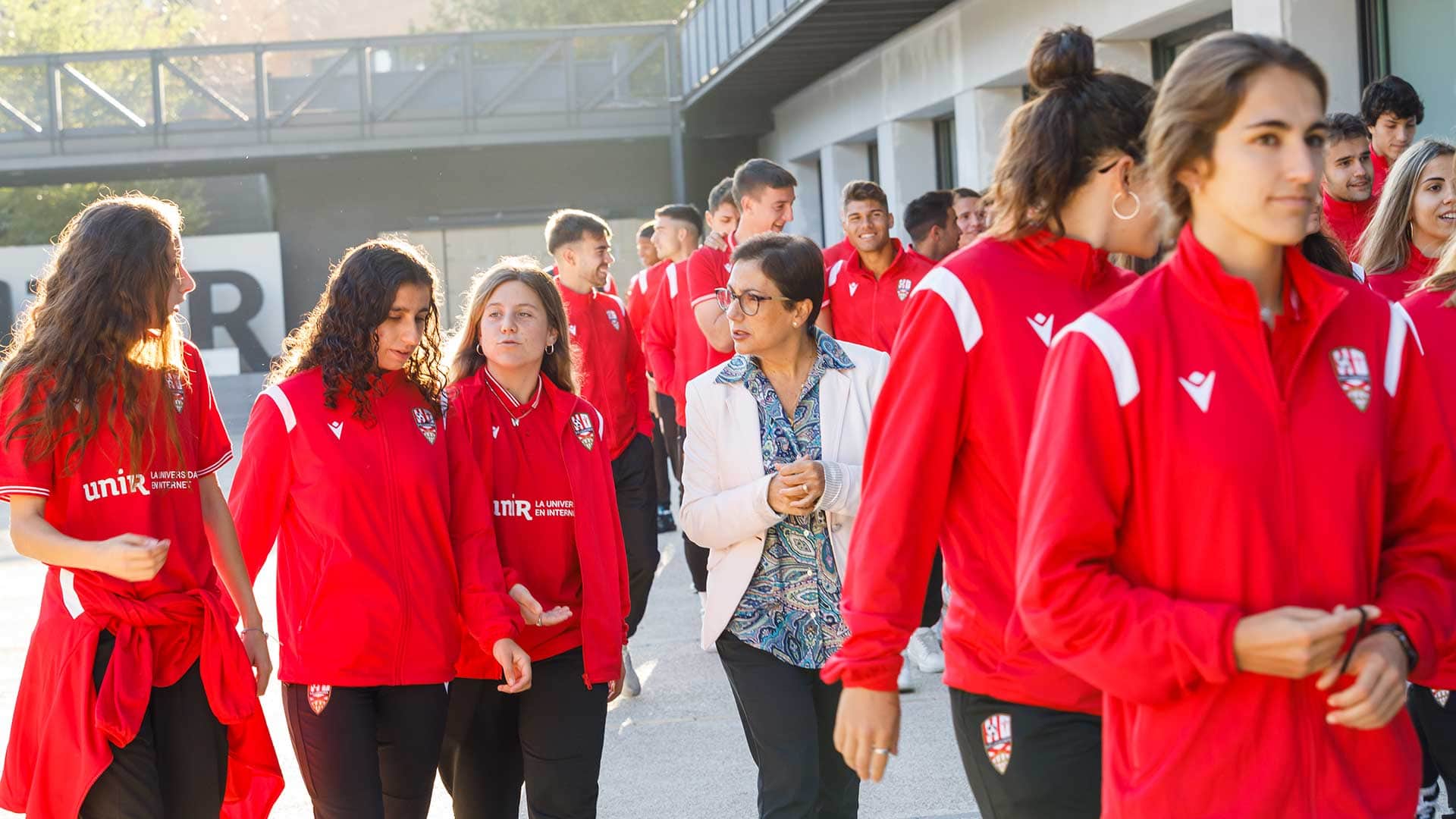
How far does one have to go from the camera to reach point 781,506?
4.13 meters

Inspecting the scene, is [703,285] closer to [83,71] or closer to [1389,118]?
[1389,118]

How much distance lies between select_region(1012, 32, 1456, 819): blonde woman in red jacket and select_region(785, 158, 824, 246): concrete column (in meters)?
22.3

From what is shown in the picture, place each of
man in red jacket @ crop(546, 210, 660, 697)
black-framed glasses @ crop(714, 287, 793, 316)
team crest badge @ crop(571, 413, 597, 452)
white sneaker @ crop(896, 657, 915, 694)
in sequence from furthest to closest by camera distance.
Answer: man in red jacket @ crop(546, 210, 660, 697) < white sneaker @ crop(896, 657, 915, 694) < team crest badge @ crop(571, 413, 597, 452) < black-framed glasses @ crop(714, 287, 793, 316)

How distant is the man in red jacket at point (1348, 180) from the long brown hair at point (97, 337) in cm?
449

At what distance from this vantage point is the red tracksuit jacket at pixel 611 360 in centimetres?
807

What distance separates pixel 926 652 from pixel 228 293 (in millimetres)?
23333

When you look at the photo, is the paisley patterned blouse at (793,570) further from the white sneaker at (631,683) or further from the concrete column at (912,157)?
the concrete column at (912,157)

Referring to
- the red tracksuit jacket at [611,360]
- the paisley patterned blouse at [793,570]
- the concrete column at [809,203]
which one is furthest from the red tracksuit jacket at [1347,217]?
the concrete column at [809,203]

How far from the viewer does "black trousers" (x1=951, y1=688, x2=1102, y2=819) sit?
2828 mm

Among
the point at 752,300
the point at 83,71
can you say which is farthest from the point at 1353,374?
the point at 83,71

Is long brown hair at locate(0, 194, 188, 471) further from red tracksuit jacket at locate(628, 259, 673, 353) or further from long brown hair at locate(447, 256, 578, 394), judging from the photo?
red tracksuit jacket at locate(628, 259, 673, 353)

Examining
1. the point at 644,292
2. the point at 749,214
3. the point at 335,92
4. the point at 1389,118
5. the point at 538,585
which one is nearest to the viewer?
the point at 538,585

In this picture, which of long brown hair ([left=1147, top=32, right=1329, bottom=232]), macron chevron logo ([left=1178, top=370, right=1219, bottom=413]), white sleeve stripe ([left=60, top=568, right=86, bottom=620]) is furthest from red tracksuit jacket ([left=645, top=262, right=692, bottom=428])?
macron chevron logo ([left=1178, top=370, right=1219, bottom=413])

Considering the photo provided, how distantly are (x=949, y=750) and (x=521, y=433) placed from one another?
2511 mm
